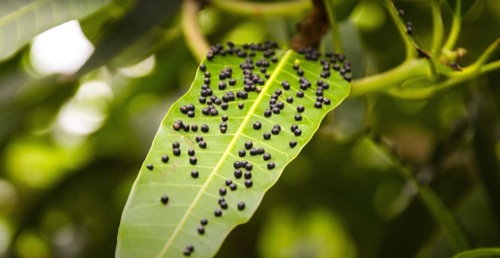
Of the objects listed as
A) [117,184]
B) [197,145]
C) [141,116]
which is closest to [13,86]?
[141,116]

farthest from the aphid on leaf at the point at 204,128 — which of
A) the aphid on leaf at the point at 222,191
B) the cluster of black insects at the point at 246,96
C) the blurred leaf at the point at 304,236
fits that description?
the blurred leaf at the point at 304,236

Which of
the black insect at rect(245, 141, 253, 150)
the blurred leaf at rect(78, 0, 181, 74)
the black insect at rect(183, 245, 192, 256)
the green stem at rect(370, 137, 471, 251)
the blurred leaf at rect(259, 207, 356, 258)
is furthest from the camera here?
the blurred leaf at rect(259, 207, 356, 258)

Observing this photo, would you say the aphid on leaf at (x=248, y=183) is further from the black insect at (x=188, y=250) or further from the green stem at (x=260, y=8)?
the green stem at (x=260, y=8)

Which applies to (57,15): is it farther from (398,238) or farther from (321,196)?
(321,196)

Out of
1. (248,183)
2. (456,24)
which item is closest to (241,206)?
(248,183)

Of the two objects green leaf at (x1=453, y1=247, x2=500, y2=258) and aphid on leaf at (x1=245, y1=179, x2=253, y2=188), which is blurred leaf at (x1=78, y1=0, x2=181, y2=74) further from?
green leaf at (x1=453, y1=247, x2=500, y2=258)

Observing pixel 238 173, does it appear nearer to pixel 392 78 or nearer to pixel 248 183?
pixel 248 183

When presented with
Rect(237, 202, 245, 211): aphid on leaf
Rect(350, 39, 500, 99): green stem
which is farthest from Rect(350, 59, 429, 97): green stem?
Rect(237, 202, 245, 211): aphid on leaf
